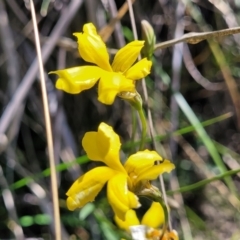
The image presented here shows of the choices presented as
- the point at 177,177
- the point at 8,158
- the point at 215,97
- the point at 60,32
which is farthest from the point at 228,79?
the point at 8,158

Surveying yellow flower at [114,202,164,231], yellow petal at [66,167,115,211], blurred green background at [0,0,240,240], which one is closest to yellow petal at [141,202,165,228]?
yellow flower at [114,202,164,231]

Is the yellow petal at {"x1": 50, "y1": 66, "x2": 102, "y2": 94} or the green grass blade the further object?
the green grass blade

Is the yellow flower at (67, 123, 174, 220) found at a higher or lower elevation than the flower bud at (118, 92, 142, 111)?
lower

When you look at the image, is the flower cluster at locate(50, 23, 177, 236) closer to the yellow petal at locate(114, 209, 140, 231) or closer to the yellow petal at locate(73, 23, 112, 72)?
the yellow petal at locate(73, 23, 112, 72)

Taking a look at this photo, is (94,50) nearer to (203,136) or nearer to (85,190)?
(85,190)

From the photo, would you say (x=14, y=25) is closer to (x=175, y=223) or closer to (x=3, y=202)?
(x=3, y=202)

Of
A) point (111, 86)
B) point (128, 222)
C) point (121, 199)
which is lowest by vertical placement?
point (128, 222)

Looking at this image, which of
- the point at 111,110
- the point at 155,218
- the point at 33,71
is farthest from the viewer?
the point at 111,110

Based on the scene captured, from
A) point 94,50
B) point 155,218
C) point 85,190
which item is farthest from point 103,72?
point 155,218

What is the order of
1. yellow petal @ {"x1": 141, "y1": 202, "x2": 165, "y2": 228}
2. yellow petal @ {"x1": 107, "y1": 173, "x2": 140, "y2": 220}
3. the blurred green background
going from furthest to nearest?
the blurred green background, yellow petal @ {"x1": 141, "y1": 202, "x2": 165, "y2": 228}, yellow petal @ {"x1": 107, "y1": 173, "x2": 140, "y2": 220}
